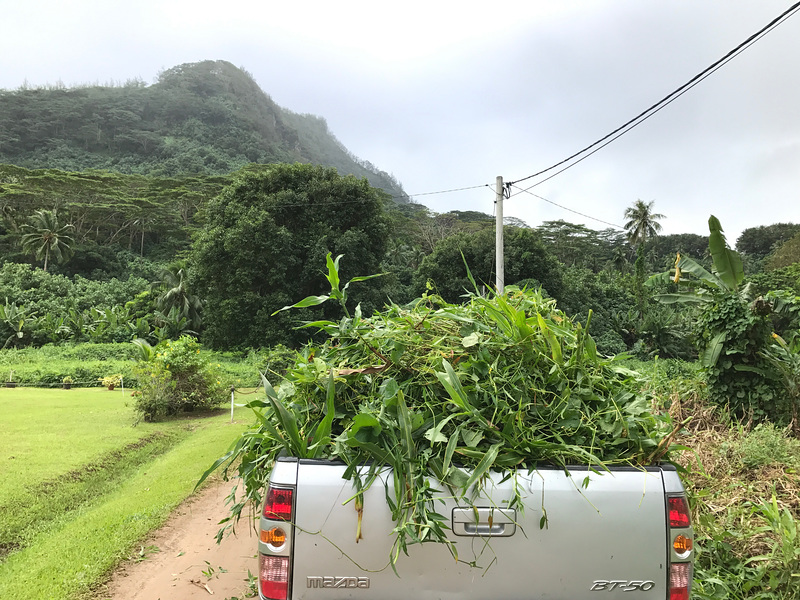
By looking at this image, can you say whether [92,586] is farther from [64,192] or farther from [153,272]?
[64,192]

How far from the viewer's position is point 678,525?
2240 mm

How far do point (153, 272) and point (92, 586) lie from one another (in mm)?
47433

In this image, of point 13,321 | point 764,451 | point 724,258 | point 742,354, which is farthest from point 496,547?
point 13,321

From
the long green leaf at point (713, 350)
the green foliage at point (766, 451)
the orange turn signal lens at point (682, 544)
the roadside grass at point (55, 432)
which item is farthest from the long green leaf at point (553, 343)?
the long green leaf at point (713, 350)

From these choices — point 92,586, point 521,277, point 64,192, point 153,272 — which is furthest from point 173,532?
point 64,192

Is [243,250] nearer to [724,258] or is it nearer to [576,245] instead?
[724,258]

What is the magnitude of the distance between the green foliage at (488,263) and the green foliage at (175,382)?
14.2m

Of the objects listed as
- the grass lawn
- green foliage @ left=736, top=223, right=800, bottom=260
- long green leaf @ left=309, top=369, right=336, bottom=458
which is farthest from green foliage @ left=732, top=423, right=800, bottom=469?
green foliage @ left=736, top=223, right=800, bottom=260

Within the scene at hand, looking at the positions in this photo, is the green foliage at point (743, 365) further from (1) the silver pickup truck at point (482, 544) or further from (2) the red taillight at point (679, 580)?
(1) the silver pickup truck at point (482, 544)

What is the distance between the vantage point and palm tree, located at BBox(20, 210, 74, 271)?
142ft

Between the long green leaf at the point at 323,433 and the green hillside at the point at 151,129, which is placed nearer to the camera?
the long green leaf at the point at 323,433

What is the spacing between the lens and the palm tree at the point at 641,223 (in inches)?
1932

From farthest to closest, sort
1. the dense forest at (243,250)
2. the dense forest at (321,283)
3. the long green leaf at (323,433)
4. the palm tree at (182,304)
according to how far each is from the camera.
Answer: the palm tree at (182,304), the dense forest at (243,250), the dense forest at (321,283), the long green leaf at (323,433)

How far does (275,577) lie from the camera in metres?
2.21
